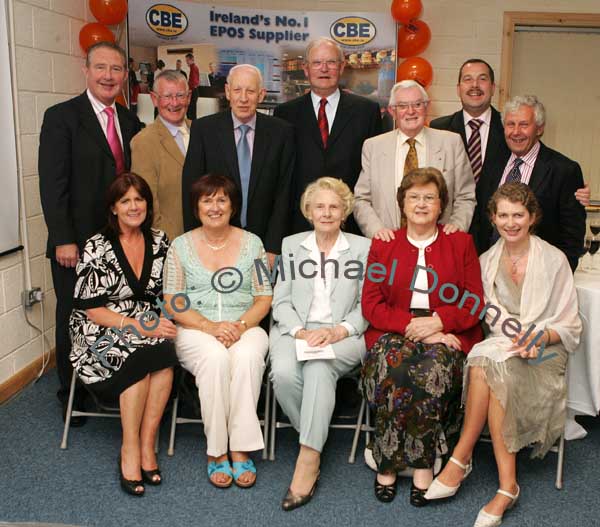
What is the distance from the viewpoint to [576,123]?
209 inches

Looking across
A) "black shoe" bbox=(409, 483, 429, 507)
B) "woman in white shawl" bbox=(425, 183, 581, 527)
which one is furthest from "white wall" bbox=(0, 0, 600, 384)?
"woman in white shawl" bbox=(425, 183, 581, 527)

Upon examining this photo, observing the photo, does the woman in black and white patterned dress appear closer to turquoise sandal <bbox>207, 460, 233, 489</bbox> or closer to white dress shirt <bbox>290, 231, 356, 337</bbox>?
turquoise sandal <bbox>207, 460, 233, 489</bbox>

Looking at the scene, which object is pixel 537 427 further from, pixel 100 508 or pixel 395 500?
pixel 100 508

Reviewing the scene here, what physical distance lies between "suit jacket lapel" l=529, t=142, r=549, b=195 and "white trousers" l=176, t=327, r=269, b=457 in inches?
59.4

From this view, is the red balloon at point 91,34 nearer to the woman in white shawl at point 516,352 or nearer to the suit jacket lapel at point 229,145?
the suit jacket lapel at point 229,145

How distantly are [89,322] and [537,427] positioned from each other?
1899mm

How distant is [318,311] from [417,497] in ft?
2.82

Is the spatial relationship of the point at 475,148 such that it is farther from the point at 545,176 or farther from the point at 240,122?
the point at 240,122

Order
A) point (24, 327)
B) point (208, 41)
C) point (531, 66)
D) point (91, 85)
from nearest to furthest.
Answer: point (91, 85) < point (24, 327) < point (208, 41) < point (531, 66)

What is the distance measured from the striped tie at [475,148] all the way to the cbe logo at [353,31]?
5.13 feet

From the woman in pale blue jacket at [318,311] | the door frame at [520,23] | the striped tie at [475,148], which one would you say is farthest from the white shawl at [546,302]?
the door frame at [520,23]

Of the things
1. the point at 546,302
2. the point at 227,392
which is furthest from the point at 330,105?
the point at 227,392

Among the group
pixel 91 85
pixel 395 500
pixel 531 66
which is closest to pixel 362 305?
pixel 395 500

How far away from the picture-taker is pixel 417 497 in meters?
2.66
